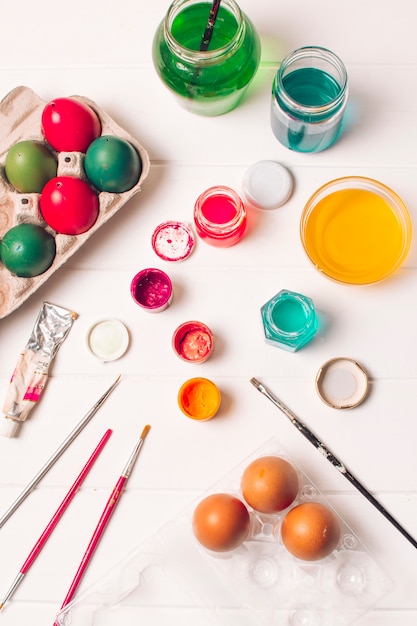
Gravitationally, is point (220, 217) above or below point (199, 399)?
above

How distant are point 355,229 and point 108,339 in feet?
1.82

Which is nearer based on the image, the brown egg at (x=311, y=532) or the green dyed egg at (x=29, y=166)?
the brown egg at (x=311, y=532)

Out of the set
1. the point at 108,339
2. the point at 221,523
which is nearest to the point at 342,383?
the point at 221,523

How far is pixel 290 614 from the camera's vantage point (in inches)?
50.6

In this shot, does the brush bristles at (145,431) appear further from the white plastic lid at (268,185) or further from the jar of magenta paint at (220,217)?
the white plastic lid at (268,185)

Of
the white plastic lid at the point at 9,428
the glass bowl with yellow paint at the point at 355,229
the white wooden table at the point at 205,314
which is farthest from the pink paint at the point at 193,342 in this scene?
the white plastic lid at the point at 9,428

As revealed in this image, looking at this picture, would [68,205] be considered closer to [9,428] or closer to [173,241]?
[173,241]

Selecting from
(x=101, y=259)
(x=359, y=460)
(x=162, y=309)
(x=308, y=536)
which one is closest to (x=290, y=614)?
(x=308, y=536)

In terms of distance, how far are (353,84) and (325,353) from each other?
581mm

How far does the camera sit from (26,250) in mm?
1319

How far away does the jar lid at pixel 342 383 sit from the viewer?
1.35m

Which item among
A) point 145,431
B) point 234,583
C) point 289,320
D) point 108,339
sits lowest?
point 234,583

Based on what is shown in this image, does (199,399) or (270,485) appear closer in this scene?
(270,485)

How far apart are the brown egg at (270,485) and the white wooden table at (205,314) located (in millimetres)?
91
